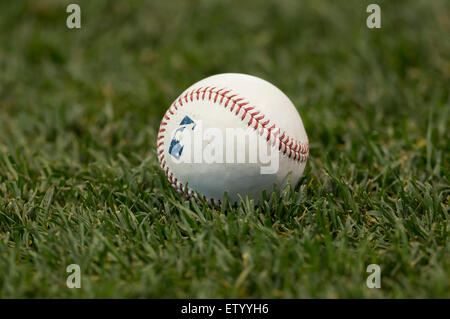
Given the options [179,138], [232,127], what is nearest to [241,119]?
[232,127]

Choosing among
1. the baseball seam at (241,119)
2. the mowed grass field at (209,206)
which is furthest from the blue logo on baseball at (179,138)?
the mowed grass field at (209,206)

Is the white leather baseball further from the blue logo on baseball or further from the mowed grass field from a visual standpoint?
the mowed grass field

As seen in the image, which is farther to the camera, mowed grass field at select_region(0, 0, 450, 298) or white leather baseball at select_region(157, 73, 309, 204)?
white leather baseball at select_region(157, 73, 309, 204)

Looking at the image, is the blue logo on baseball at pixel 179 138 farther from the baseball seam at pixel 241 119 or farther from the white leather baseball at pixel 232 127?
the baseball seam at pixel 241 119

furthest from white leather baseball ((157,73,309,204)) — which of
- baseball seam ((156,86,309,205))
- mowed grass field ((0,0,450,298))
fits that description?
mowed grass field ((0,0,450,298))

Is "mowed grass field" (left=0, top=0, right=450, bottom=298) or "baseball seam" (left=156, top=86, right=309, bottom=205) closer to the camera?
"mowed grass field" (left=0, top=0, right=450, bottom=298)

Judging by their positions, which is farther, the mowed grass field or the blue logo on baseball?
the blue logo on baseball

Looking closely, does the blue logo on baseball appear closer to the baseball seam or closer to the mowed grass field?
the baseball seam

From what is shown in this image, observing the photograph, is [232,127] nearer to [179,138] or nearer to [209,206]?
[179,138]

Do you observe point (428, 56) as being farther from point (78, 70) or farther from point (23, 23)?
point (23, 23)
